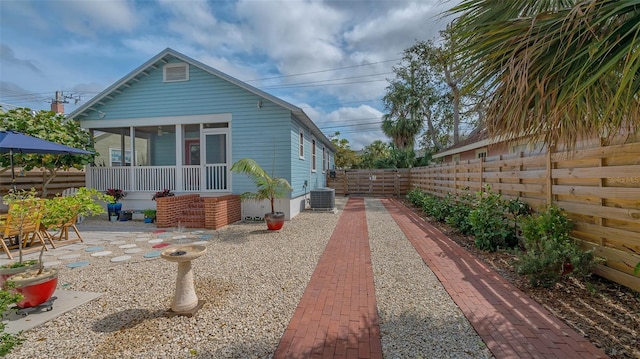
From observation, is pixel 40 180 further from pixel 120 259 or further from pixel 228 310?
pixel 228 310

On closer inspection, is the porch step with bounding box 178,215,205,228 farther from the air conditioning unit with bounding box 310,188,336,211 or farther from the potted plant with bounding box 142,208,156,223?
the air conditioning unit with bounding box 310,188,336,211

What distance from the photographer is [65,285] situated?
13.3 feet

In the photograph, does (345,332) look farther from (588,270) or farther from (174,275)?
(588,270)

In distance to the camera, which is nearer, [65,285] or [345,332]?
[345,332]

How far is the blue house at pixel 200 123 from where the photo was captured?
941 centimetres

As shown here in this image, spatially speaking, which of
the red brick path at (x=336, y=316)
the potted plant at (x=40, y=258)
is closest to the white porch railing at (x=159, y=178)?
the potted plant at (x=40, y=258)

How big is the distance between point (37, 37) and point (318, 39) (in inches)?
404

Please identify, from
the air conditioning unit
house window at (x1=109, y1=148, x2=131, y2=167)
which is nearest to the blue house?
the air conditioning unit

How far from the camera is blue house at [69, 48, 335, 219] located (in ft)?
30.9

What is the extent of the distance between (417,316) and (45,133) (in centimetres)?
1168

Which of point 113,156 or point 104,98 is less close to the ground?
point 104,98

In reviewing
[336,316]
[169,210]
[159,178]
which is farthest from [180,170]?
[336,316]

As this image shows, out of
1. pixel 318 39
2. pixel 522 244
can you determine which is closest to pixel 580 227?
pixel 522 244

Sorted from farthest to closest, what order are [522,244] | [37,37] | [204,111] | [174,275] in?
1. [204,111]
2. [37,37]
3. [522,244]
4. [174,275]
